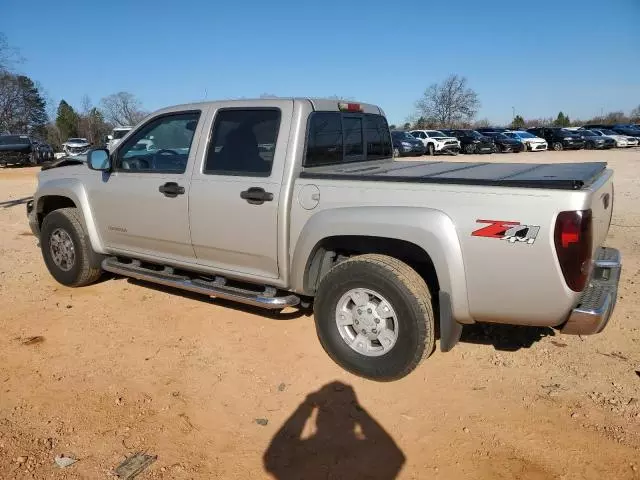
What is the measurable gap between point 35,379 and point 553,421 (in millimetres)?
3458

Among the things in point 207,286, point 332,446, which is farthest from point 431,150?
point 332,446

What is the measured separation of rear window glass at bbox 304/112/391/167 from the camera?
12.9ft

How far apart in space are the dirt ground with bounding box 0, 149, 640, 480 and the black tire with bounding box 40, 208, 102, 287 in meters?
0.63

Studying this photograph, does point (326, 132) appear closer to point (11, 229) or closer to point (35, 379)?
point (35, 379)

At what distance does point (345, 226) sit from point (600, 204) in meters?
1.60

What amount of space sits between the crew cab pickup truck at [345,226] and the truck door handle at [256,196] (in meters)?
0.01

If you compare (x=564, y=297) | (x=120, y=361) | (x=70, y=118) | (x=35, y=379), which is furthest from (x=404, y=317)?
(x=70, y=118)

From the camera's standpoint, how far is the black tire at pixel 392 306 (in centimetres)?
325

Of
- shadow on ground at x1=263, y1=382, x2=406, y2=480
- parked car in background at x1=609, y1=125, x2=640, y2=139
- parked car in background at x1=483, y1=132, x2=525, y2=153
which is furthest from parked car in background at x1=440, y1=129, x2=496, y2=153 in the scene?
shadow on ground at x1=263, y1=382, x2=406, y2=480

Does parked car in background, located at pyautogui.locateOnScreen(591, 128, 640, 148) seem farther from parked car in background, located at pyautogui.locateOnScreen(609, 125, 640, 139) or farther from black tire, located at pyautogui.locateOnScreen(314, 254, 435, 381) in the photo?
black tire, located at pyautogui.locateOnScreen(314, 254, 435, 381)

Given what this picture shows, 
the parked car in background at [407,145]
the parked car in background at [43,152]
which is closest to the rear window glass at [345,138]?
the parked car in background at [407,145]

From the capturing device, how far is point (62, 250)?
17.8ft

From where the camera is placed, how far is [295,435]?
116 inches

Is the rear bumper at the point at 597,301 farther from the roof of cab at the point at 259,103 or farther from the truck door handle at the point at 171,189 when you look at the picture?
the truck door handle at the point at 171,189
